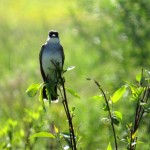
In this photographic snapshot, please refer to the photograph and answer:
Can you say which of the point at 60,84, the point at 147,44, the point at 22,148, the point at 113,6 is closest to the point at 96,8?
the point at 113,6

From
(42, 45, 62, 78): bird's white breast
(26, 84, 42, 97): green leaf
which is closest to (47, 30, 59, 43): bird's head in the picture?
(42, 45, 62, 78): bird's white breast

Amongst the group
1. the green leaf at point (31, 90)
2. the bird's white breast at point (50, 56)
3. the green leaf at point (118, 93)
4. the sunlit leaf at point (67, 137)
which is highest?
the green leaf at point (31, 90)

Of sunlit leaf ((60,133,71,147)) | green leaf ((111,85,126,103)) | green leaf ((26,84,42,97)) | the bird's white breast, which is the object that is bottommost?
sunlit leaf ((60,133,71,147))

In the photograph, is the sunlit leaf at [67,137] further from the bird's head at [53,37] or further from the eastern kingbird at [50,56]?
the bird's head at [53,37]

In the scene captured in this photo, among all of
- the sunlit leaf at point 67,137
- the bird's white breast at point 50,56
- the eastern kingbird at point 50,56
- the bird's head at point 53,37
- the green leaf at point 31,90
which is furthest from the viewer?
the bird's head at point 53,37

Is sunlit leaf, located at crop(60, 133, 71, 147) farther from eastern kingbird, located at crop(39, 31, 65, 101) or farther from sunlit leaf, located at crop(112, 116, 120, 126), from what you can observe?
eastern kingbird, located at crop(39, 31, 65, 101)

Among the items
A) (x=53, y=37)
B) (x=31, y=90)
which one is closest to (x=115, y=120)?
(x=31, y=90)

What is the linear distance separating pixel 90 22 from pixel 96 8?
2.79 metres

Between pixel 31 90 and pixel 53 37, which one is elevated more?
pixel 31 90

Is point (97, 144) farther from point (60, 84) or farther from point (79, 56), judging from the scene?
point (60, 84)

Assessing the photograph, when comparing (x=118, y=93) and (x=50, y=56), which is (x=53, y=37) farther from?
(x=118, y=93)

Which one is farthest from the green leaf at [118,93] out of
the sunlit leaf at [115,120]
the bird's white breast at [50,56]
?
the bird's white breast at [50,56]

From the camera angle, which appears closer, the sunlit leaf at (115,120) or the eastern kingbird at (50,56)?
the sunlit leaf at (115,120)

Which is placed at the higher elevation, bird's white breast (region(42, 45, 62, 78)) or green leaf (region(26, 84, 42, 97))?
green leaf (region(26, 84, 42, 97))
